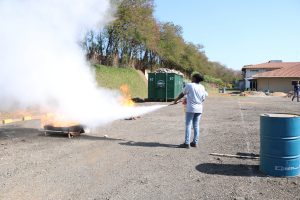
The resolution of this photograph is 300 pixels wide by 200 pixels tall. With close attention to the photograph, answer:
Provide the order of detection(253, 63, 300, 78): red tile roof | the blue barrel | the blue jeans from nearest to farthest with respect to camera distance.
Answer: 1. the blue barrel
2. the blue jeans
3. detection(253, 63, 300, 78): red tile roof

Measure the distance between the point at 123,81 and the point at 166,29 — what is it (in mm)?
24292

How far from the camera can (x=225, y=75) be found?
134 meters

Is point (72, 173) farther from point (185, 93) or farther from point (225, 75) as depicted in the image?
point (225, 75)

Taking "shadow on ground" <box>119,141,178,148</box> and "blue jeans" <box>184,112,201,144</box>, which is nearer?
"blue jeans" <box>184,112,201,144</box>

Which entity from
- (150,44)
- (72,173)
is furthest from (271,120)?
(150,44)

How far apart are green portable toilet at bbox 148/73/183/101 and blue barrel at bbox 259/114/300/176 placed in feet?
75.6

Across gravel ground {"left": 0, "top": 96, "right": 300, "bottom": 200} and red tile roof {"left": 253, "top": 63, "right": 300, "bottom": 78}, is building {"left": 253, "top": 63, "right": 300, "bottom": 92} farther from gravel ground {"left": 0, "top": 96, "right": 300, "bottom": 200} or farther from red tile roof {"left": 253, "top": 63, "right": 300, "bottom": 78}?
gravel ground {"left": 0, "top": 96, "right": 300, "bottom": 200}

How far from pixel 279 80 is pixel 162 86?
3967cm

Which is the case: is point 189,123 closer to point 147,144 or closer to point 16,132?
point 147,144

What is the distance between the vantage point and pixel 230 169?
7168 mm

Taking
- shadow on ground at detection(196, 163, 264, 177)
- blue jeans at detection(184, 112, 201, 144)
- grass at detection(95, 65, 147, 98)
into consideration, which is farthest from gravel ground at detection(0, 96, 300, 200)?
grass at detection(95, 65, 147, 98)

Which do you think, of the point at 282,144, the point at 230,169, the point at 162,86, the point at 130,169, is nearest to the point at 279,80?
the point at 162,86

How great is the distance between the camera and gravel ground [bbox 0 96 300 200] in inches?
228

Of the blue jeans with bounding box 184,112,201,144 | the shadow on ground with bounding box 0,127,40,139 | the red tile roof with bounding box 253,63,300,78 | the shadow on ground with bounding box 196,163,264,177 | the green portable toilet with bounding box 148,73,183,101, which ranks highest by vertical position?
the red tile roof with bounding box 253,63,300,78
